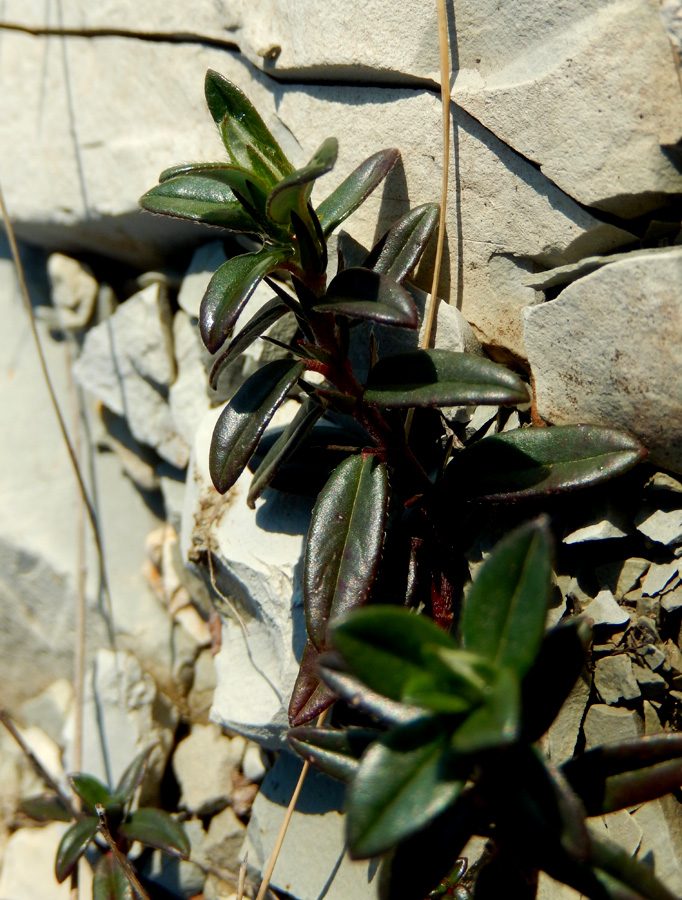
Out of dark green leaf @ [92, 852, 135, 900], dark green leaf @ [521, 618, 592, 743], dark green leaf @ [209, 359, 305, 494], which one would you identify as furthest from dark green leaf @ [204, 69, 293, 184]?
dark green leaf @ [92, 852, 135, 900]

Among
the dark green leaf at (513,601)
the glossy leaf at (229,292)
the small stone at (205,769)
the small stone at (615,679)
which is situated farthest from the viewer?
the small stone at (205,769)

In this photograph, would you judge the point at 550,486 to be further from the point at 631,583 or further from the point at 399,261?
the point at 399,261

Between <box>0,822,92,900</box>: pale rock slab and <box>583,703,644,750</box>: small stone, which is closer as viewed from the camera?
<box>583,703,644,750</box>: small stone

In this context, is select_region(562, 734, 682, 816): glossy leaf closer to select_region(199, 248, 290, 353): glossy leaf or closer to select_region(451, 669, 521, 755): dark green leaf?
select_region(451, 669, 521, 755): dark green leaf

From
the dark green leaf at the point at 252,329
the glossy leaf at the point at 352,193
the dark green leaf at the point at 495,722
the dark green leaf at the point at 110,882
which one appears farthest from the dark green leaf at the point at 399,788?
the dark green leaf at the point at 110,882

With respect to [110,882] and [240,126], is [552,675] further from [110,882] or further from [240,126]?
[110,882]

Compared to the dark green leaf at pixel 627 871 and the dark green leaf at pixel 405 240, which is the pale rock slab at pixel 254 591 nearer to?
the dark green leaf at pixel 405 240
